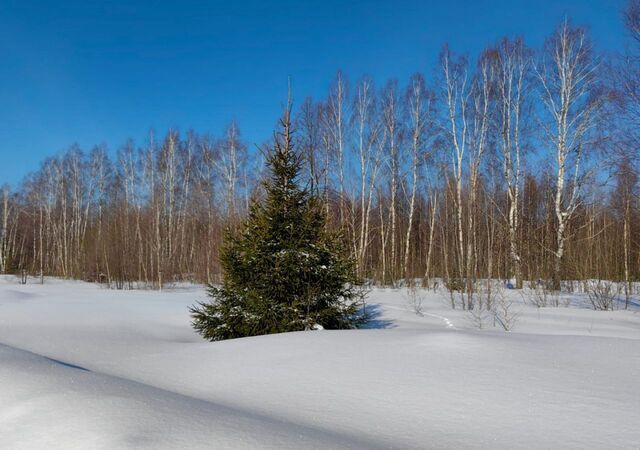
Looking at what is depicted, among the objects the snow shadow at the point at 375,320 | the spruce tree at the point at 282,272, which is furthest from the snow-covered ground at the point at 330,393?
the snow shadow at the point at 375,320

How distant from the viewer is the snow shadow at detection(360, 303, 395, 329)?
8.39 meters

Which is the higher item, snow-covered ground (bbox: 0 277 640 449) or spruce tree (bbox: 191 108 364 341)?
spruce tree (bbox: 191 108 364 341)

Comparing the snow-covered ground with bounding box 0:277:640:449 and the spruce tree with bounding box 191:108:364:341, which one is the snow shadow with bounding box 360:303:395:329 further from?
the snow-covered ground with bounding box 0:277:640:449

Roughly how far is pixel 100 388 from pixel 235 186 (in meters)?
23.5

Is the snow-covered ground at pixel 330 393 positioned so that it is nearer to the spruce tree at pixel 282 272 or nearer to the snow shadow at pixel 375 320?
the spruce tree at pixel 282 272

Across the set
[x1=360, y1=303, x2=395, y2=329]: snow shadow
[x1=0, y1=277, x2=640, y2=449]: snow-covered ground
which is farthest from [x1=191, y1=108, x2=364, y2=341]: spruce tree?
[x1=360, y1=303, x2=395, y2=329]: snow shadow

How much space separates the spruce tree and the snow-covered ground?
1.06 metres

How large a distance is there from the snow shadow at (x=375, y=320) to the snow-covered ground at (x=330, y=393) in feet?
10.2

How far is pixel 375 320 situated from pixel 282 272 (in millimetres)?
3562

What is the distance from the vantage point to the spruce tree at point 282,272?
641 centimetres

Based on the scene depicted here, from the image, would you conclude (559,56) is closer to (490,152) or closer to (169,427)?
(490,152)

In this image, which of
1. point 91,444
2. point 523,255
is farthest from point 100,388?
point 523,255

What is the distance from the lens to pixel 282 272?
6402 millimetres

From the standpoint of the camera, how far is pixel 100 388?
2855 millimetres
